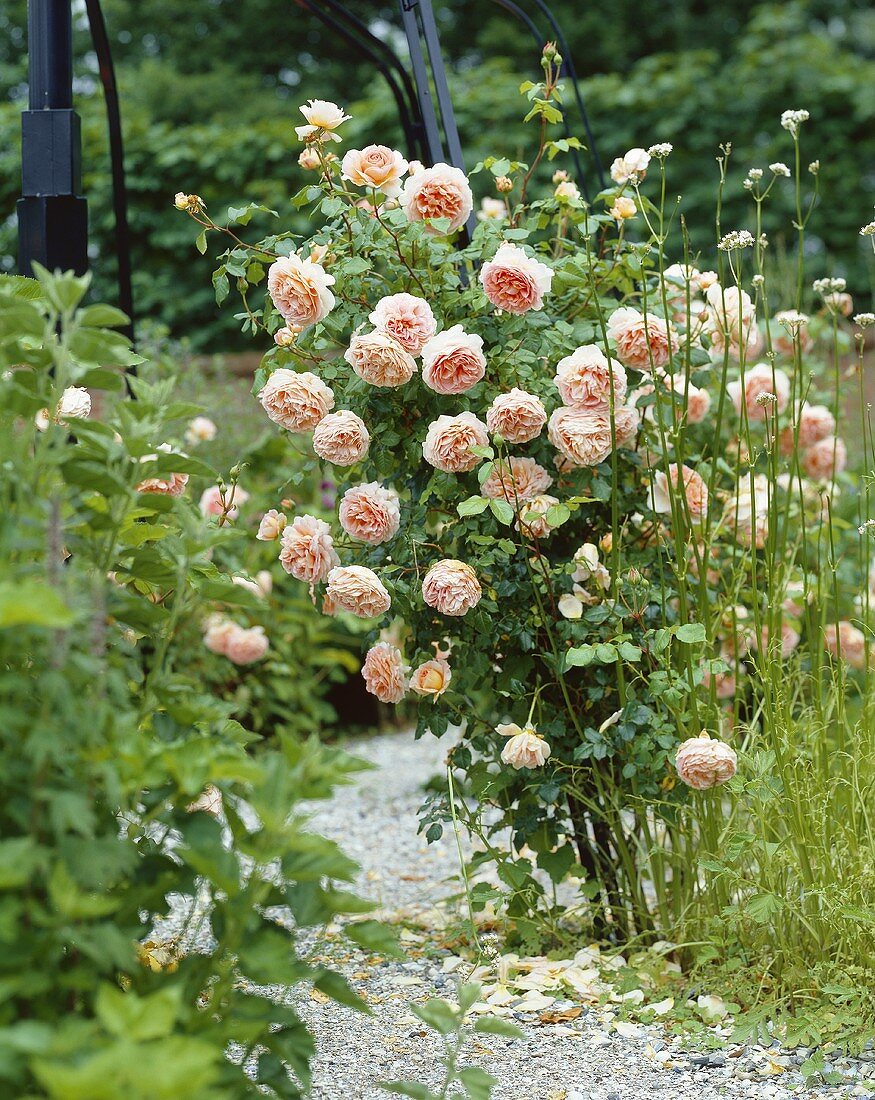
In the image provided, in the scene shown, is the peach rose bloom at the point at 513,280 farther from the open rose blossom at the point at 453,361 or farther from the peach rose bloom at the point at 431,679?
the peach rose bloom at the point at 431,679

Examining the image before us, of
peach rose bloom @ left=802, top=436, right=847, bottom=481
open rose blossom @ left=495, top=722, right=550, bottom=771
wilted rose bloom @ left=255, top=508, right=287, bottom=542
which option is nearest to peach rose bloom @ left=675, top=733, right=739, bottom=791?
open rose blossom @ left=495, top=722, right=550, bottom=771

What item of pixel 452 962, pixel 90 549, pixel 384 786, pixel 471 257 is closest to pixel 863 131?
pixel 384 786

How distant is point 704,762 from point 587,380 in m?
0.61

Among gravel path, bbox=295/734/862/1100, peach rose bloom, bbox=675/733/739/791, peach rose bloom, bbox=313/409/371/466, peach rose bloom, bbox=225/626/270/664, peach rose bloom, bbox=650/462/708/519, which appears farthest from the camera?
peach rose bloom, bbox=225/626/270/664

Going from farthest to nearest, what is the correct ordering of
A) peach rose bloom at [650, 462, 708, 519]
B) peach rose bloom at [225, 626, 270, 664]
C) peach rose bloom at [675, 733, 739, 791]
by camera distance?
peach rose bloom at [225, 626, 270, 664]
peach rose bloom at [650, 462, 708, 519]
peach rose bloom at [675, 733, 739, 791]

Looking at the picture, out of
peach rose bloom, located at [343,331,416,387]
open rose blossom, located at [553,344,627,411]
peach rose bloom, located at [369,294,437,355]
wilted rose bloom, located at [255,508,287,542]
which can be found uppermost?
peach rose bloom, located at [369,294,437,355]

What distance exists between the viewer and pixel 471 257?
1.95 metres

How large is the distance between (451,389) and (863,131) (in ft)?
16.0

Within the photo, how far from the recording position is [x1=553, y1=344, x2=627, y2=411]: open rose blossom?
1800 mm

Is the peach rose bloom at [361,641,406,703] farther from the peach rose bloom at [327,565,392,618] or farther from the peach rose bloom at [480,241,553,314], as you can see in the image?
the peach rose bloom at [480,241,553,314]

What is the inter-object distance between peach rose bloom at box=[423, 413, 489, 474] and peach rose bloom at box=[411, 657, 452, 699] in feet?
1.17

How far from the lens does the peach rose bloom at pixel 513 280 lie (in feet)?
5.82

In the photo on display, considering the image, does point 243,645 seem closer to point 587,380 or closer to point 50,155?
point 50,155

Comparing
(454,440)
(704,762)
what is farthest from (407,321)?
(704,762)
